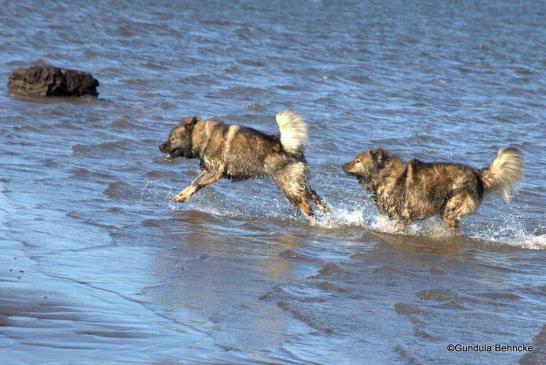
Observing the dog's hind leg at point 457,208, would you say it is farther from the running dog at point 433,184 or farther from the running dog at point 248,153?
the running dog at point 248,153

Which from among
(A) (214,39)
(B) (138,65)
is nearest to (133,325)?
(B) (138,65)

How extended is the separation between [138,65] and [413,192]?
43.2 ft

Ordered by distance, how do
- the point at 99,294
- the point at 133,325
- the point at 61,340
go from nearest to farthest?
1. the point at 61,340
2. the point at 133,325
3. the point at 99,294

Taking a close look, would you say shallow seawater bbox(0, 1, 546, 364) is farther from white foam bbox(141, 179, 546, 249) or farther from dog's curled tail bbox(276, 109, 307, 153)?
dog's curled tail bbox(276, 109, 307, 153)

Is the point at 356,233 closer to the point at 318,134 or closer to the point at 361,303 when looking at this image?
the point at 361,303

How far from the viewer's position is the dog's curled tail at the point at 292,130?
35.4 feet

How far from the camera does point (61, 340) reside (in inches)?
244

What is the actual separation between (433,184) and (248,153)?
6.53 feet

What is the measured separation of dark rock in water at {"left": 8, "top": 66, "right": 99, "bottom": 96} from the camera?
17469mm

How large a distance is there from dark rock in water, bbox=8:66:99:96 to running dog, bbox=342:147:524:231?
821 cm

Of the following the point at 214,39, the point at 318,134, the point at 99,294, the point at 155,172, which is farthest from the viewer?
the point at 214,39

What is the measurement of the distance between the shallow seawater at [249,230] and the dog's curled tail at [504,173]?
571mm

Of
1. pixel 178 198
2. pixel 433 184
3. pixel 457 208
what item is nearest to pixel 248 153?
pixel 178 198

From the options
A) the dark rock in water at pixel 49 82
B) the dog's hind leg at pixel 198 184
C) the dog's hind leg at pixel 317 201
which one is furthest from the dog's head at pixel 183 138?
the dark rock in water at pixel 49 82
